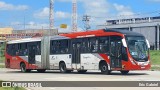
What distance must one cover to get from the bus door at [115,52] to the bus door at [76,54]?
12.1ft

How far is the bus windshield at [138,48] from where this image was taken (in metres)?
28.4

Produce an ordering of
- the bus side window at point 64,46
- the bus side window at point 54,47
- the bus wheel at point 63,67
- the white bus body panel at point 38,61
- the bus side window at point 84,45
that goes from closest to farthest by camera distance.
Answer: the bus side window at point 84,45, the bus side window at point 64,46, the bus wheel at point 63,67, the bus side window at point 54,47, the white bus body panel at point 38,61

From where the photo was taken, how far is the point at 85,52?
3139cm

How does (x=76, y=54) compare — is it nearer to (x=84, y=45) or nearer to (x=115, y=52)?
(x=84, y=45)

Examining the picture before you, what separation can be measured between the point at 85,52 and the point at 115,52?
3231 millimetres

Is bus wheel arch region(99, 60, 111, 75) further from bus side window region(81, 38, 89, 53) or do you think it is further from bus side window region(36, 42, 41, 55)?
bus side window region(36, 42, 41, 55)

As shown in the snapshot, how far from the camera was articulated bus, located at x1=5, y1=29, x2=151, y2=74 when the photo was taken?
93.4 ft

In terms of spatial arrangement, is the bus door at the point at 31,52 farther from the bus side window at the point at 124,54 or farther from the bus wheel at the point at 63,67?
the bus side window at the point at 124,54

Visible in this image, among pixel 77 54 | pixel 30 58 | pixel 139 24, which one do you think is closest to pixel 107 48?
pixel 77 54

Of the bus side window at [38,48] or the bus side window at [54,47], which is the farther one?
the bus side window at [38,48]

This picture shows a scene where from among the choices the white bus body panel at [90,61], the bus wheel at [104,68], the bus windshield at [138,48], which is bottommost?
the bus wheel at [104,68]

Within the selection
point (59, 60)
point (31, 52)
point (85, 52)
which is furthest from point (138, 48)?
point (31, 52)

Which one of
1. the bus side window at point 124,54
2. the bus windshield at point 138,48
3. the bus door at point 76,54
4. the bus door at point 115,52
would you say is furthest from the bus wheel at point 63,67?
the bus windshield at point 138,48

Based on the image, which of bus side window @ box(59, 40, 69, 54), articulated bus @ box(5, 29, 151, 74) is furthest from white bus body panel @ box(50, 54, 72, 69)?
bus side window @ box(59, 40, 69, 54)
